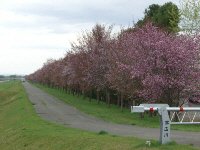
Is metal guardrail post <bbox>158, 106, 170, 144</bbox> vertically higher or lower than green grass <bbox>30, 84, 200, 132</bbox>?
higher

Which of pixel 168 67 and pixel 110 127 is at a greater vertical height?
pixel 168 67

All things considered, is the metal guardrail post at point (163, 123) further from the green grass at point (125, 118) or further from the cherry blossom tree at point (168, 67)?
the cherry blossom tree at point (168, 67)

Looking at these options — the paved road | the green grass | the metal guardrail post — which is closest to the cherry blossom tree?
the green grass

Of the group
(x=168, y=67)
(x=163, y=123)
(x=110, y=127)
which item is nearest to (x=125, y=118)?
(x=168, y=67)

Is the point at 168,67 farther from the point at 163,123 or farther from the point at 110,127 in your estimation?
the point at 163,123

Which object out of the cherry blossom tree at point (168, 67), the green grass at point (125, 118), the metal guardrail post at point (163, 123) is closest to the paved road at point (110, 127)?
the green grass at point (125, 118)

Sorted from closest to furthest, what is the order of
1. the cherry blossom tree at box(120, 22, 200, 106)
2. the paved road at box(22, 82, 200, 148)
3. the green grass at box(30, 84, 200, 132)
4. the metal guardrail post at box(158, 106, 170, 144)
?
the metal guardrail post at box(158, 106, 170, 144), the paved road at box(22, 82, 200, 148), the green grass at box(30, 84, 200, 132), the cherry blossom tree at box(120, 22, 200, 106)

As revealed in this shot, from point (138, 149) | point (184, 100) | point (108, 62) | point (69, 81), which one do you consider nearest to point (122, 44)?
point (108, 62)

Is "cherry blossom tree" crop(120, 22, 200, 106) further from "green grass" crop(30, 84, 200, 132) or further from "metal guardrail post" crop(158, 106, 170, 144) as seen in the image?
"metal guardrail post" crop(158, 106, 170, 144)

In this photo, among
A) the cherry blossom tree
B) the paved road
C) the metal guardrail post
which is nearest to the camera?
the metal guardrail post

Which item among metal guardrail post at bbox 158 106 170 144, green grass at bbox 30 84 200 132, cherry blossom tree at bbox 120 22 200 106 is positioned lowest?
green grass at bbox 30 84 200 132

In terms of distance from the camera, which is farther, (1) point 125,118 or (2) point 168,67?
(1) point 125,118

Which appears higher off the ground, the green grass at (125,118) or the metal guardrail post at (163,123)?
the metal guardrail post at (163,123)

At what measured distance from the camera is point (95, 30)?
38000mm
